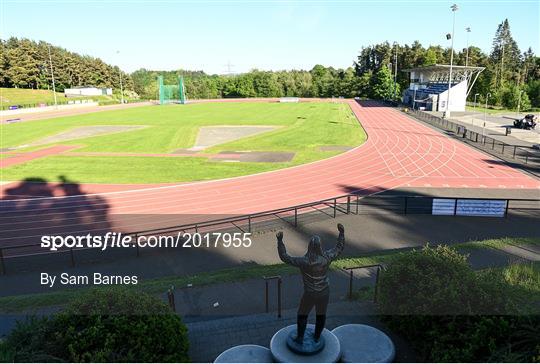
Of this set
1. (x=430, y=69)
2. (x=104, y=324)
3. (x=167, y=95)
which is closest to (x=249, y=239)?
(x=104, y=324)

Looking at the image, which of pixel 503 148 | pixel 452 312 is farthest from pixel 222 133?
pixel 452 312

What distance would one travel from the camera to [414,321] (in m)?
7.55

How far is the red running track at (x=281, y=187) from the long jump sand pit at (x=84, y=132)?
20921 mm

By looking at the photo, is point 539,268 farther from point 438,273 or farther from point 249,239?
point 249,239

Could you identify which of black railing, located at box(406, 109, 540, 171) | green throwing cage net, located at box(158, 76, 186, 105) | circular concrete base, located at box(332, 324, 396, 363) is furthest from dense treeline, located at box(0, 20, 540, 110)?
circular concrete base, located at box(332, 324, 396, 363)

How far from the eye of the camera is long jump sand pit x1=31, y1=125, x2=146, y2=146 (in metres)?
43.2

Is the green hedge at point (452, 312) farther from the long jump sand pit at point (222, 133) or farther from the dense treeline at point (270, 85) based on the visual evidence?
the dense treeline at point (270, 85)

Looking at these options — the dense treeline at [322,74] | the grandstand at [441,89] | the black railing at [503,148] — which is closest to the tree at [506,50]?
the dense treeline at [322,74]

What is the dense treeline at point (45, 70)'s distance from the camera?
100 m

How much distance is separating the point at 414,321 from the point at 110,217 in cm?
1518

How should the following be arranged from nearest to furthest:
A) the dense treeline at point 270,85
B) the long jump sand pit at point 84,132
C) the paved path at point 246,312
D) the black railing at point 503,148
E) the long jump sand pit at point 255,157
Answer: the paved path at point 246,312 → the black railing at point 503,148 → the long jump sand pit at point 255,157 → the long jump sand pit at point 84,132 → the dense treeline at point 270,85

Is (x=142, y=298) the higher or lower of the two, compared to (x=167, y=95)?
lower

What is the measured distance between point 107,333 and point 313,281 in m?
3.42

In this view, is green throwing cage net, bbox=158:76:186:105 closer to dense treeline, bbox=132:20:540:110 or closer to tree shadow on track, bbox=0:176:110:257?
dense treeline, bbox=132:20:540:110
